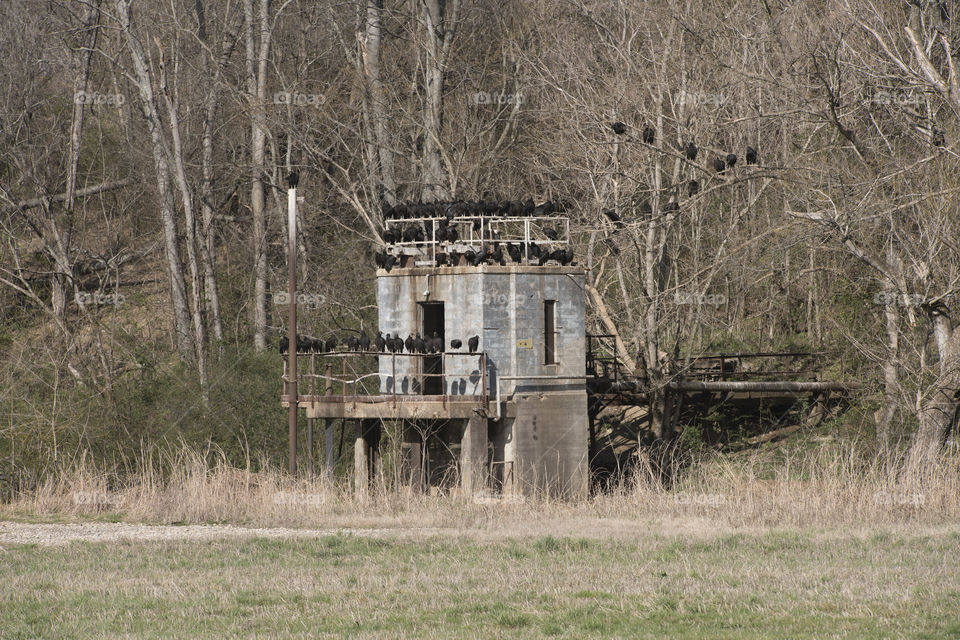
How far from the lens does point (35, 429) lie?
2770 centimetres

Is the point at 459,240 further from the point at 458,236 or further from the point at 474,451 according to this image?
the point at 474,451

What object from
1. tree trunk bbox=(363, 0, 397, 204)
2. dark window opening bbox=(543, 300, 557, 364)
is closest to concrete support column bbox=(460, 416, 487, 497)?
dark window opening bbox=(543, 300, 557, 364)

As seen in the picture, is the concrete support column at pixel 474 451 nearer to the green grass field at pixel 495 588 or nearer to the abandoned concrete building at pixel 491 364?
the abandoned concrete building at pixel 491 364

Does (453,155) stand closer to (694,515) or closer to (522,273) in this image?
(522,273)

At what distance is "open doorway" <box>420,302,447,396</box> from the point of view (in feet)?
89.2

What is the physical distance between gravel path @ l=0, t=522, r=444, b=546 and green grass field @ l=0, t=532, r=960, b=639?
1.07 meters

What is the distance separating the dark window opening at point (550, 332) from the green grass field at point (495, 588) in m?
9.28

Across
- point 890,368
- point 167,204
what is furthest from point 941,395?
point 167,204

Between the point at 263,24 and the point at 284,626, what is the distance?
2868cm

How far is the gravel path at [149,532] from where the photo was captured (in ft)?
62.7

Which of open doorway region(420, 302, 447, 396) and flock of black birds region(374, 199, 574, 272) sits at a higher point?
flock of black birds region(374, 199, 574, 272)

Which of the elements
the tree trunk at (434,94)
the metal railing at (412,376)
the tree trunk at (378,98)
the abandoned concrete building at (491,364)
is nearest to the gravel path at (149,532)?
the metal railing at (412,376)

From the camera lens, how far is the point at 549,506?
72.6ft

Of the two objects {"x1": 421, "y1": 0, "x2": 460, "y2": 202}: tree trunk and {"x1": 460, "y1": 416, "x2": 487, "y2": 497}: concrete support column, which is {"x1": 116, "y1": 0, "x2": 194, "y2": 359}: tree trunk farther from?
{"x1": 460, "y1": 416, "x2": 487, "y2": 497}: concrete support column
